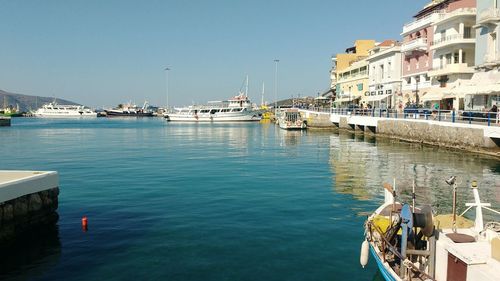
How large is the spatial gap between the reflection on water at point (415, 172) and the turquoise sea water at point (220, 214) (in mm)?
79

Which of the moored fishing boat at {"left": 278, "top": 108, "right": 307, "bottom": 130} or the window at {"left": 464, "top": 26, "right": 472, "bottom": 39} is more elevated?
the window at {"left": 464, "top": 26, "right": 472, "bottom": 39}

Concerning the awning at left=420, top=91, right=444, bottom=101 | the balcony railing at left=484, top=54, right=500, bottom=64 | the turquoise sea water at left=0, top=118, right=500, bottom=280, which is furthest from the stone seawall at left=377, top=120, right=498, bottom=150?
the balcony railing at left=484, top=54, right=500, bottom=64

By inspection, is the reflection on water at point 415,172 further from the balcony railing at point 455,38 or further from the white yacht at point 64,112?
the white yacht at point 64,112

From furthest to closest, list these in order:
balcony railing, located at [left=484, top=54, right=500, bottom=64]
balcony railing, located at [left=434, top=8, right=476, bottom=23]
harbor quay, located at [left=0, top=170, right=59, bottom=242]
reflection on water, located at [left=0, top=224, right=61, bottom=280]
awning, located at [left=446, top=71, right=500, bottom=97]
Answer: balcony railing, located at [left=434, top=8, right=476, bottom=23] → balcony railing, located at [left=484, top=54, right=500, bottom=64] → awning, located at [left=446, top=71, right=500, bottom=97] → harbor quay, located at [left=0, top=170, right=59, bottom=242] → reflection on water, located at [left=0, top=224, right=61, bottom=280]

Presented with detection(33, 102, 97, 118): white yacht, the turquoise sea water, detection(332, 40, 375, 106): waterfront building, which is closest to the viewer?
the turquoise sea water

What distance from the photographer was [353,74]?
86.6m

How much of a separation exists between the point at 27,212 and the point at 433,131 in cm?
3435

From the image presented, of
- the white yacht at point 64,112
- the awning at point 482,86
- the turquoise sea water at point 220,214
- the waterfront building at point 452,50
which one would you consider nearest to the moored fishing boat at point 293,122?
the waterfront building at point 452,50

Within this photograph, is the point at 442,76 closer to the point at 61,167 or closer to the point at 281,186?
the point at 281,186

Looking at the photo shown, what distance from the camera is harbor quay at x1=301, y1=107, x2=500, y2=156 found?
3014 centimetres

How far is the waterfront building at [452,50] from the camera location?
45406 mm

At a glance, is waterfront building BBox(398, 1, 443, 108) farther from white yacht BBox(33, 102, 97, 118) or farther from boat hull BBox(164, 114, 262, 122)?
white yacht BBox(33, 102, 97, 118)

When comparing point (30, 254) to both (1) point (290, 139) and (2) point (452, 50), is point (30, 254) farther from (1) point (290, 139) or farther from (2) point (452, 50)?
(2) point (452, 50)

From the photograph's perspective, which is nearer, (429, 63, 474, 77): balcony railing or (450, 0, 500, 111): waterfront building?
(450, 0, 500, 111): waterfront building
